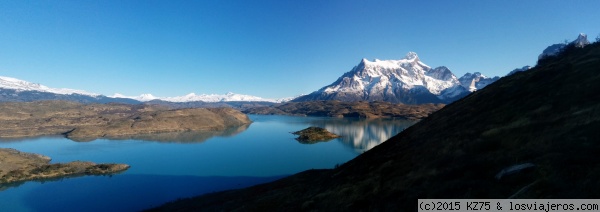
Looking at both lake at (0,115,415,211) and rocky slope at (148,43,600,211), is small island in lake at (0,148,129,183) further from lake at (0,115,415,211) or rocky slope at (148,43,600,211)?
rocky slope at (148,43,600,211)

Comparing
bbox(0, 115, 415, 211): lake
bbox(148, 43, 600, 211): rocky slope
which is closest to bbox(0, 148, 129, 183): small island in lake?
bbox(0, 115, 415, 211): lake

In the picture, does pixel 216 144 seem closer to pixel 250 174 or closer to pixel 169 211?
pixel 250 174

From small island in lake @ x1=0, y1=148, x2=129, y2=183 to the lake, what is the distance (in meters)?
5.99

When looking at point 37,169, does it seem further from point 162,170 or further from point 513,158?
point 513,158

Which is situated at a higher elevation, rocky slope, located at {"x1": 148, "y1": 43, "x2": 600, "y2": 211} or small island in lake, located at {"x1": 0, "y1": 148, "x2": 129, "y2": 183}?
rocky slope, located at {"x1": 148, "y1": 43, "x2": 600, "y2": 211}

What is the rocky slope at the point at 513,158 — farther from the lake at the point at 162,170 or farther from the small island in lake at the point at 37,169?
the small island in lake at the point at 37,169

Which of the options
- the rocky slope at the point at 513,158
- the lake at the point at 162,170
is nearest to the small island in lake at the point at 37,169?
the lake at the point at 162,170

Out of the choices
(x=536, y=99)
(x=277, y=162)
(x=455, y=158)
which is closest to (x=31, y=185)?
(x=277, y=162)

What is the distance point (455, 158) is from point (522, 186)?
917 centimetres

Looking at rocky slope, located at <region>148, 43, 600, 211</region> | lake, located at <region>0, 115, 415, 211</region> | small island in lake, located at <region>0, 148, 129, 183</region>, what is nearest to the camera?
rocky slope, located at <region>148, 43, 600, 211</region>

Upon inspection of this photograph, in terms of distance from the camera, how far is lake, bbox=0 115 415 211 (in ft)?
280

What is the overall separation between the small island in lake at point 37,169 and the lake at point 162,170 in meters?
5.99

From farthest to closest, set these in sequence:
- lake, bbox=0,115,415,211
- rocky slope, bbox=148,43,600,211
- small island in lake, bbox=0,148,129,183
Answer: small island in lake, bbox=0,148,129,183, lake, bbox=0,115,415,211, rocky slope, bbox=148,43,600,211

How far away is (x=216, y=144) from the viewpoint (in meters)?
198
